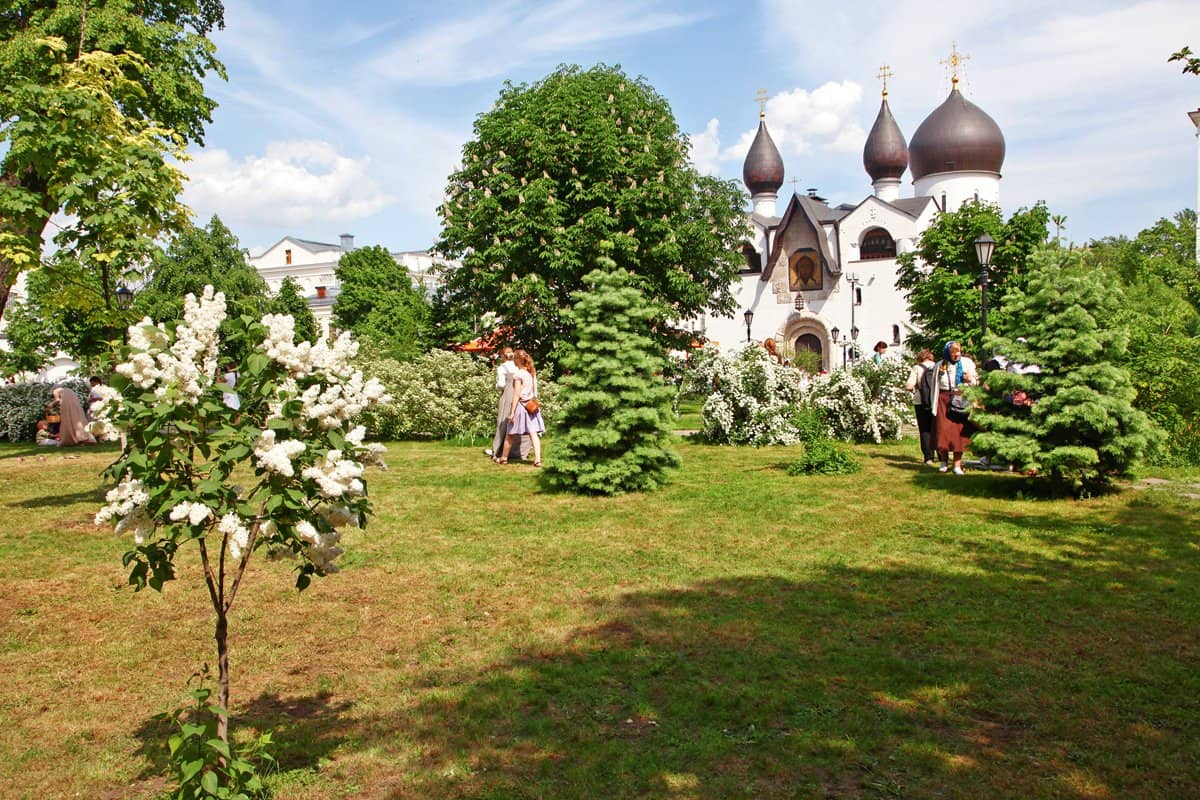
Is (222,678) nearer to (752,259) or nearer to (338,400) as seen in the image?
(338,400)

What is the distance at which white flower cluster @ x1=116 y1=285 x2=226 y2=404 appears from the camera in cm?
351

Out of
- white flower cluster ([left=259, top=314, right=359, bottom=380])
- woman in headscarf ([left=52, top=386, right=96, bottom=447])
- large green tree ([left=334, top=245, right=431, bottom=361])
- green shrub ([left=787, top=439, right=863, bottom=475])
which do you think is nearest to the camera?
white flower cluster ([left=259, top=314, right=359, bottom=380])

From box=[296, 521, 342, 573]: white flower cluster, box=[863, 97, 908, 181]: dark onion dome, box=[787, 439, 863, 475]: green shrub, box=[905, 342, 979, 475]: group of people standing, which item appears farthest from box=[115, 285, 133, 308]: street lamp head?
box=[863, 97, 908, 181]: dark onion dome

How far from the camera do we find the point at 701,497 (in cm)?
1126

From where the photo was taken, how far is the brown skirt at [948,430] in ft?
41.9

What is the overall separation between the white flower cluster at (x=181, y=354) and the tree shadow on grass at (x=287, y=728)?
5.29ft

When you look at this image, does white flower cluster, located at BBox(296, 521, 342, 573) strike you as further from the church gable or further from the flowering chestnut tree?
the church gable

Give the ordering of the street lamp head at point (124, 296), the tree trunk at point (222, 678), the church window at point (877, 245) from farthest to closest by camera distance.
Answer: the church window at point (877, 245), the street lamp head at point (124, 296), the tree trunk at point (222, 678)

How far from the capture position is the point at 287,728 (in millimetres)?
4684

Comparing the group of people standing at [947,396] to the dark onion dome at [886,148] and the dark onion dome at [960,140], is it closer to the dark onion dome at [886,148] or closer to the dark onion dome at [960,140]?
the dark onion dome at [960,140]

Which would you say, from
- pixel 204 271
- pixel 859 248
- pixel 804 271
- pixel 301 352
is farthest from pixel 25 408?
pixel 859 248

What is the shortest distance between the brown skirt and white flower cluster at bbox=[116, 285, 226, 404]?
11.0 metres

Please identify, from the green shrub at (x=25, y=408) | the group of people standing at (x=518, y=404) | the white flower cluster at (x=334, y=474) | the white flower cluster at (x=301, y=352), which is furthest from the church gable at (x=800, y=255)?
the white flower cluster at (x=334, y=474)

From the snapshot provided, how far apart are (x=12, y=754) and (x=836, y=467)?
1080 cm
